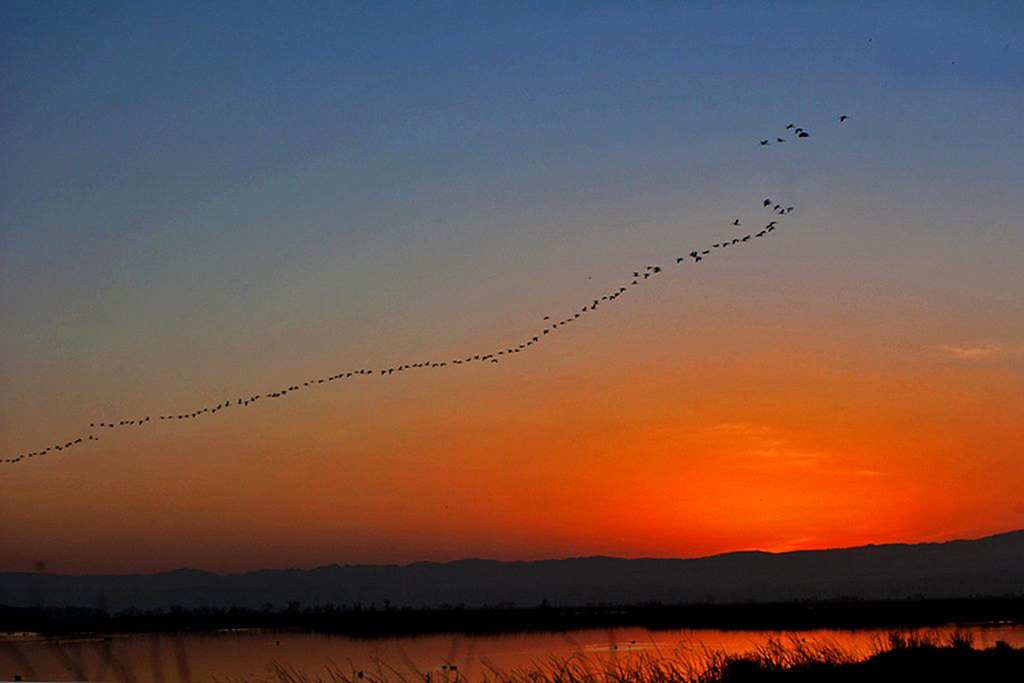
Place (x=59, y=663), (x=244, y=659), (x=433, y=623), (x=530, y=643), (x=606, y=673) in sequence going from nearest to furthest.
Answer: (x=606, y=673)
(x=59, y=663)
(x=244, y=659)
(x=530, y=643)
(x=433, y=623)

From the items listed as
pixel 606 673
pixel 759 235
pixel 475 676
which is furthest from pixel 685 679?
pixel 475 676

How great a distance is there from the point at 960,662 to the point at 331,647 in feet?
307

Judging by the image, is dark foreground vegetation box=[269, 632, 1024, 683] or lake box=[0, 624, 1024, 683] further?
lake box=[0, 624, 1024, 683]

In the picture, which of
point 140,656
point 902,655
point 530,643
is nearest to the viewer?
point 902,655

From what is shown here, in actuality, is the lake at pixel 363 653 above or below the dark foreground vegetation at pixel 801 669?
below

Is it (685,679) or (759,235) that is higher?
(759,235)

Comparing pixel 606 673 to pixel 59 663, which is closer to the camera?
pixel 606 673

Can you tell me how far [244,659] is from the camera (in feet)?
293

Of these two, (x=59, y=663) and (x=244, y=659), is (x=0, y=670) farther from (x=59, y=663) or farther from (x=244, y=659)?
(x=244, y=659)

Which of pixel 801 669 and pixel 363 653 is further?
pixel 363 653

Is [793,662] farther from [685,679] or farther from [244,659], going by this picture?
[244,659]

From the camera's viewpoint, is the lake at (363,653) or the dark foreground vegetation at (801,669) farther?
the lake at (363,653)

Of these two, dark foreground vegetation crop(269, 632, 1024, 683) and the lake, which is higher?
dark foreground vegetation crop(269, 632, 1024, 683)

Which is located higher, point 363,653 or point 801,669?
point 801,669
